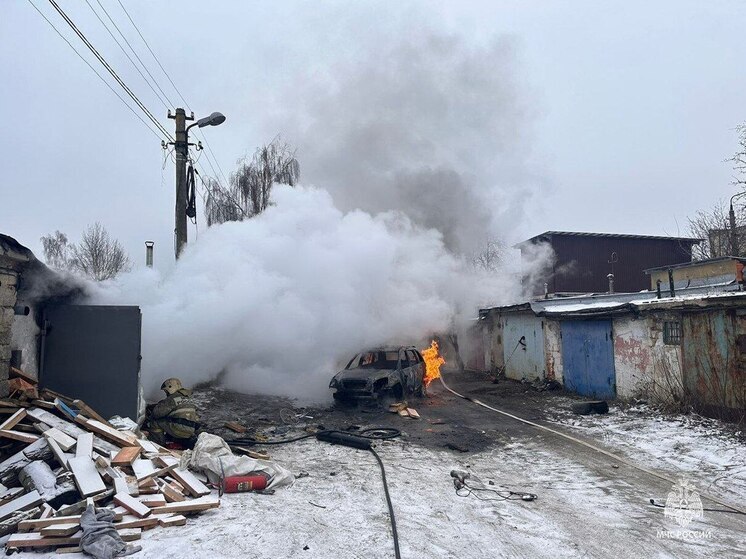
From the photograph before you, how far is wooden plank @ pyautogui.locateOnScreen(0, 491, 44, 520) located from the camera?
4613 mm

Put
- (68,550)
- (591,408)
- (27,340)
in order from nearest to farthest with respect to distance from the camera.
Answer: (68,550), (27,340), (591,408)

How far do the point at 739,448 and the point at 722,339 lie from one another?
107 inches

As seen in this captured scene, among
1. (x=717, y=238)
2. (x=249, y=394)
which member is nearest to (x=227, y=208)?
(x=249, y=394)

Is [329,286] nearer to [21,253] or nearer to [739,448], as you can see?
[21,253]

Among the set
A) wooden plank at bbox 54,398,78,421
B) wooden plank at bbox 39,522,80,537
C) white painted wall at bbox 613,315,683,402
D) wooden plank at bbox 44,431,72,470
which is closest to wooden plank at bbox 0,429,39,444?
wooden plank at bbox 44,431,72,470

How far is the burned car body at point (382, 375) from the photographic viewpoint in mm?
11461

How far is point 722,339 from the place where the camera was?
973cm

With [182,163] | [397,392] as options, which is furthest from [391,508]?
[182,163]

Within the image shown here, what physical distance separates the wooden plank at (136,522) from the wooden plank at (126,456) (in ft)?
3.77

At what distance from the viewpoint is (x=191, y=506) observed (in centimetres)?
498

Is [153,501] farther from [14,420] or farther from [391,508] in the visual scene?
[391,508]

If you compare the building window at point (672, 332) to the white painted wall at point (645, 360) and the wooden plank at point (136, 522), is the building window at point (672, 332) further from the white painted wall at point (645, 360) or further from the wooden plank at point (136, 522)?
the wooden plank at point (136, 522)

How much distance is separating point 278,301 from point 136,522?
8164 millimetres

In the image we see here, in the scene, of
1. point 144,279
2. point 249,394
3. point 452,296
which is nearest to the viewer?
point 144,279
